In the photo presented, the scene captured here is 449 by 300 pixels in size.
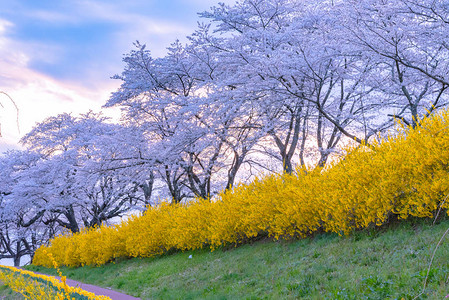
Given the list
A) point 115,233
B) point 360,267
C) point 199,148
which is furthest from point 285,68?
point 115,233

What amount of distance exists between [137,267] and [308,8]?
38.7 feet

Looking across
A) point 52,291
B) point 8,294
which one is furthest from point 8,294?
point 52,291

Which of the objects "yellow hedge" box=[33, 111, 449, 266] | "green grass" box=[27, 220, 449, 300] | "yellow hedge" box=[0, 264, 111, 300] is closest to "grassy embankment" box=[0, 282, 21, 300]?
"yellow hedge" box=[0, 264, 111, 300]

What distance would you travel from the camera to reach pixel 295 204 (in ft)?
24.2

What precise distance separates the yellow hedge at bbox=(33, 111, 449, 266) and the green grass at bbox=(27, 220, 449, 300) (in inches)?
13.1

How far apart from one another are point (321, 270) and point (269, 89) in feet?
22.5

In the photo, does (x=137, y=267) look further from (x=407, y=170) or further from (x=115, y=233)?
(x=407, y=170)

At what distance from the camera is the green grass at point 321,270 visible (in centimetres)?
440

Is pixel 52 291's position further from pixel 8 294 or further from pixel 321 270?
pixel 321 270

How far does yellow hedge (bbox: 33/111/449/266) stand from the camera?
577 cm

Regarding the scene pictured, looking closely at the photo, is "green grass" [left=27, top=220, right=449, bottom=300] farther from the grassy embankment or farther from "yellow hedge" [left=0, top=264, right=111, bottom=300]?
the grassy embankment

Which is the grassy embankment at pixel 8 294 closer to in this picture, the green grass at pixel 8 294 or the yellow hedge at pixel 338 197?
the green grass at pixel 8 294

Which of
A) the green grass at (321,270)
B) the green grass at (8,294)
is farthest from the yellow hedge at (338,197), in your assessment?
the green grass at (8,294)

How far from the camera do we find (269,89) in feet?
37.3
